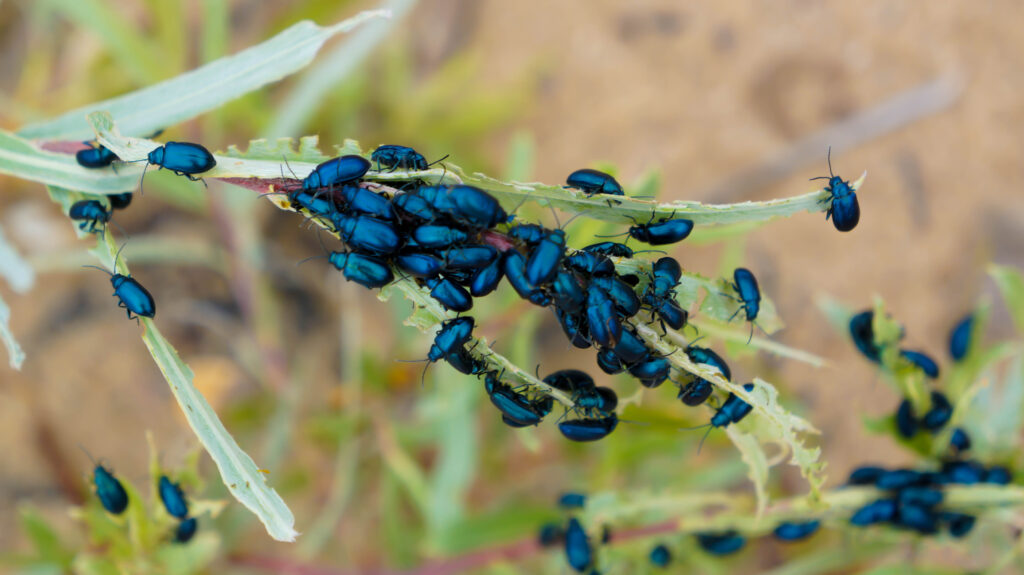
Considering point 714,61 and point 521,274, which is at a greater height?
point 714,61

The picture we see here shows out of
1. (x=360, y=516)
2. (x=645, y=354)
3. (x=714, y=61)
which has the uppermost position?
(x=714, y=61)

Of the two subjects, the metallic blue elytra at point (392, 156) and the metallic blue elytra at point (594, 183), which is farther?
the metallic blue elytra at point (594, 183)

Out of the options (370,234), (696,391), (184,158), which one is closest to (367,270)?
(370,234)

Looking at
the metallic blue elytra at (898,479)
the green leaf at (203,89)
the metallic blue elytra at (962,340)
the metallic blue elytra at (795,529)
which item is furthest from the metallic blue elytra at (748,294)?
the metallic blue elytra at (962,340)

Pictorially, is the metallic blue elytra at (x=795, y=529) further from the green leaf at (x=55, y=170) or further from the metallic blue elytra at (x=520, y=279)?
the green leaf at (x=55, y=170)

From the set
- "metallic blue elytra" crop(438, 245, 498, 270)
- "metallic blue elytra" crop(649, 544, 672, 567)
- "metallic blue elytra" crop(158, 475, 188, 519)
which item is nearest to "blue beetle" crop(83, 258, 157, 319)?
"metallic blue elytra" crop(158, 475, 188, 519)

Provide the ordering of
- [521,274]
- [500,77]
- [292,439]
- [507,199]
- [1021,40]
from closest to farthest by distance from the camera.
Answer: [521,274] < [507,199] < [292,439] < [1021,40] < [500,77]

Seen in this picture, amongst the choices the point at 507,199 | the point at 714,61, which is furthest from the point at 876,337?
the point at 714,61

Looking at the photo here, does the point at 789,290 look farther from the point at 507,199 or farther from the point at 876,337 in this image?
the point at 507,199
